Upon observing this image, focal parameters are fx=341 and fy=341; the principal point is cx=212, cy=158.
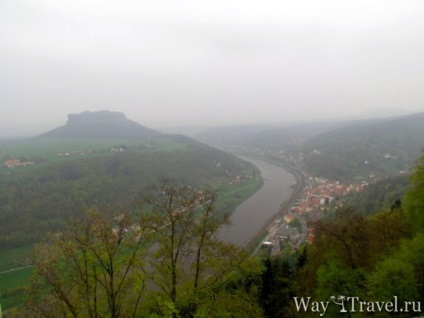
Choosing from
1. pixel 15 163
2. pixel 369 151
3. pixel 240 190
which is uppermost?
pixel 15 163

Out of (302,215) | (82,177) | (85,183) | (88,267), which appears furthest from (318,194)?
(88,267)

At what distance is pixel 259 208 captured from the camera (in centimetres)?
4956

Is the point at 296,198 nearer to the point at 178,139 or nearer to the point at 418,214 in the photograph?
the point at 418,214

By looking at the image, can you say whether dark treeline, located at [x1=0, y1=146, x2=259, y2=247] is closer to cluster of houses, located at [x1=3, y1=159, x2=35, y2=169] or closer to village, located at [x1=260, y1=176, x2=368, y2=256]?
cluster of houses, located at [x1=3, y1=159, x2=35, y2=169]

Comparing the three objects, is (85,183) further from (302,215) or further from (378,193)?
(378,193)

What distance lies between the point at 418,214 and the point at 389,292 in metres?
4.44

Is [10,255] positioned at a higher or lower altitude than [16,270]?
higher

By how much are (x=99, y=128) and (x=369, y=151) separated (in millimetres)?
90272

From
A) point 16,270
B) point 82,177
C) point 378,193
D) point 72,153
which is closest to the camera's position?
point 16,270

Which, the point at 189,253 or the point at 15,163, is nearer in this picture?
Result: the point at 189,253

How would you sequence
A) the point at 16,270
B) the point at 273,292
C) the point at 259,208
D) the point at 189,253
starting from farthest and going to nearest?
1. the point at 259,208
2. the point at 16,270
3. the point at 273,292
4. the point at 189,253

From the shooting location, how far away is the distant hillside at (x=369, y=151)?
253ft

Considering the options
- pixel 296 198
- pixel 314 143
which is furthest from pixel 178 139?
pixel 296 198

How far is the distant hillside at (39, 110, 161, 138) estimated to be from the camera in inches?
4506
